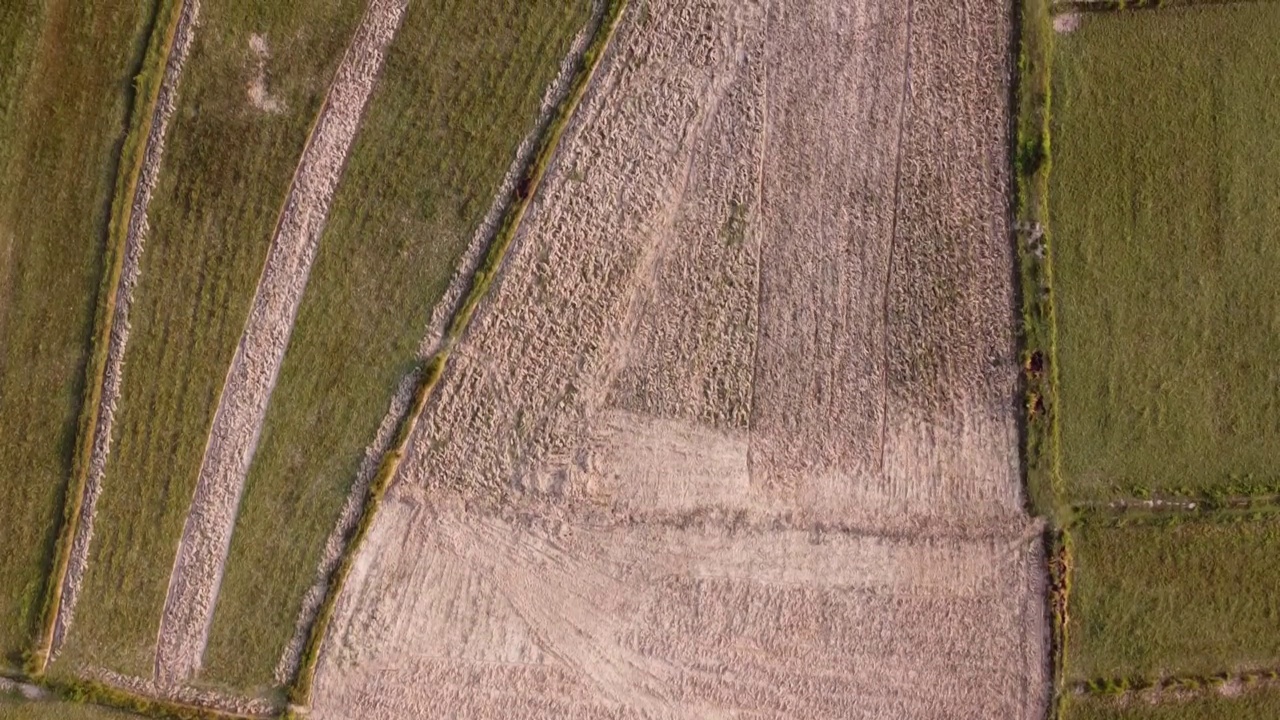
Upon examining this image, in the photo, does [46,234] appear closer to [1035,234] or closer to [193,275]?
[193,275]

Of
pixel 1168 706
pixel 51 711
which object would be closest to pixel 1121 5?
pixel 1168 706

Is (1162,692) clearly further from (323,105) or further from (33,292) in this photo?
(33,292)

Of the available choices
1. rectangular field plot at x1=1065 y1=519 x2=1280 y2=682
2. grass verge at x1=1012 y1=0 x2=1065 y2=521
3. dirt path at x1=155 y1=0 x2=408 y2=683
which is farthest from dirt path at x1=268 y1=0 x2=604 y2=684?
rectangular field plot at x1=1065 y1=519 x2=1280 y2=682

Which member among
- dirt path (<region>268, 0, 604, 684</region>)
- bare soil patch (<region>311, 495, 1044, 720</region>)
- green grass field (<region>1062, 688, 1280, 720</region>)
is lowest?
green grass field (<region>1062, 688, 1280, 720</region>)

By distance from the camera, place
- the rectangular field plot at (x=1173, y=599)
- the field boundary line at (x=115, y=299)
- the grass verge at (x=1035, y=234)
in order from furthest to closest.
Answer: the rectangular field plot at (x=1173, y=599) → the grass verge at (x=1035, y=234) → the field boundary line at (x=115, y=299)

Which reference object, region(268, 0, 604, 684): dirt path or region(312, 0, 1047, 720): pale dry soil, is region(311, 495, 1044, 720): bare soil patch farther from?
region(268, 0, 604, 684): dirt path

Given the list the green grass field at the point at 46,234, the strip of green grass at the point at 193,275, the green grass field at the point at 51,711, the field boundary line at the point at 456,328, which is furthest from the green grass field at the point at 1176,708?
the green grass field at the point at 46,234

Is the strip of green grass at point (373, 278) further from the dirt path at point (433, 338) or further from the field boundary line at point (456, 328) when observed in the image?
the field boundary line at point (456, 328)
